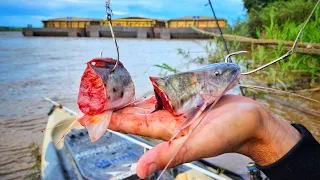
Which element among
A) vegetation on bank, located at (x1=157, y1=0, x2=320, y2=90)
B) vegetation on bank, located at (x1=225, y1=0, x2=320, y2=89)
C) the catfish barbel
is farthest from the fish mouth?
vegetation on bank, located at (x1=225, y1=0, x2=320, y2=89)

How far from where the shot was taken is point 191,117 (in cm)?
147

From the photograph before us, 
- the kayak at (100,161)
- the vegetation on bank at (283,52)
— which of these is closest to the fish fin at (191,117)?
the kayak at (100,161)

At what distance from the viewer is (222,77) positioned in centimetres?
166

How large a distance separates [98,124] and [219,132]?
709 millimetres

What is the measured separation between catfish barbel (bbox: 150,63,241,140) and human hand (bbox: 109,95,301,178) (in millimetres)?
58

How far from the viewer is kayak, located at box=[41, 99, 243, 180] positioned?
3131mm

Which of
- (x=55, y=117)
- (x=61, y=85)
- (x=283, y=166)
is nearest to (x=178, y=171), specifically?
(x=283, y=166)

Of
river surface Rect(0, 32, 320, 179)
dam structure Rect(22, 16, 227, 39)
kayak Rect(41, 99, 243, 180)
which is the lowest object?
river surface Rect(0, 32, 320, 179)

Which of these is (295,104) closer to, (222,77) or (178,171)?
(178,171)

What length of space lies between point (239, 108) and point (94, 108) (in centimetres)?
83

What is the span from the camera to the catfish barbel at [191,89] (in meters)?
1.56

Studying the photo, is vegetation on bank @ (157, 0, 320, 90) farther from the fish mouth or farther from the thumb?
the thumb

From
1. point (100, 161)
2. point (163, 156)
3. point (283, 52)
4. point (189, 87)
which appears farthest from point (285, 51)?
point (163, 156)

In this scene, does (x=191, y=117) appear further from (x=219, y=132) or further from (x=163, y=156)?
(x=163, y=156)
